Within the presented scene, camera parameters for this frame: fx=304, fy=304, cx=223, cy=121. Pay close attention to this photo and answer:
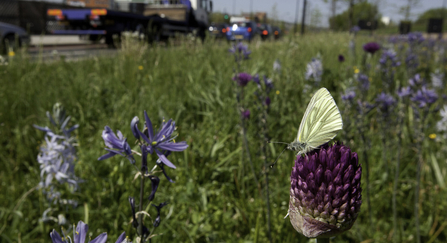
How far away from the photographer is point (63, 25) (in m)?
11.7

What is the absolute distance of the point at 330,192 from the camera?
0.61m

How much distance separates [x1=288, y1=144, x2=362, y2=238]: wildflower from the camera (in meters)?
0.59

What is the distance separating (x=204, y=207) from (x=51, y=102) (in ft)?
6.95

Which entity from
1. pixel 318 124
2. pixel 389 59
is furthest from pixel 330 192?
pixel 389 59

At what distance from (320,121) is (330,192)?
0.18m

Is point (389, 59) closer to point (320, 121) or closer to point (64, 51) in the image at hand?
point (320, 121)

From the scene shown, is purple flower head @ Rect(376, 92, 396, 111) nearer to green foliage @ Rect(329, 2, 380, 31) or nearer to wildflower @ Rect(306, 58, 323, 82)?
wildflower @ Rect(306, 58, 323, 82)

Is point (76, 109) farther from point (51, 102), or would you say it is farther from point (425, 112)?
point (425, 112)

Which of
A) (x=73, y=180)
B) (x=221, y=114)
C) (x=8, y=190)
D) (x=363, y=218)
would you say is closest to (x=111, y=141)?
(x=73, y=180)

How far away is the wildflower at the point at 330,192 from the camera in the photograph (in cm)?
59

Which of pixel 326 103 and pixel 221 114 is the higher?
pixel 326 103

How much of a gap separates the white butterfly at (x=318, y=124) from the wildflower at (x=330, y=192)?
0.04 m

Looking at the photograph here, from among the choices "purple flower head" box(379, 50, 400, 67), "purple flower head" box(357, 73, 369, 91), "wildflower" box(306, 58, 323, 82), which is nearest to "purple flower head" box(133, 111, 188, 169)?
"purple flower head" box(357, 73, 369, 91)

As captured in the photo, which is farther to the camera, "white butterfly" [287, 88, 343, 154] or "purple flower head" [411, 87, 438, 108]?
"purple flower head" [411, 87, 438, 108]
